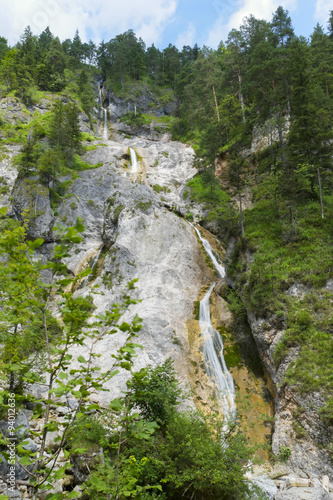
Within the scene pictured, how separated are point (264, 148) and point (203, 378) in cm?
2593

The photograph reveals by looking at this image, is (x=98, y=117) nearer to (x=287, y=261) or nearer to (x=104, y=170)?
(x=104, y=170)

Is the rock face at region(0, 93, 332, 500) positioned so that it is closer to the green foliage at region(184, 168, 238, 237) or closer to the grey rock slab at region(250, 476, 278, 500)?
the grey rock slab at region(250, 476, 278, 500)

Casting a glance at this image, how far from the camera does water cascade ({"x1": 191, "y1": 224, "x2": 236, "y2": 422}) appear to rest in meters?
15.6

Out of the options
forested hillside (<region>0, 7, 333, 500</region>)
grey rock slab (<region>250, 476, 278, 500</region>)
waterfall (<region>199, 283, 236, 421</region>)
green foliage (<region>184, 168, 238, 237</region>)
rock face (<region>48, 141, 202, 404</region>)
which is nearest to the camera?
forested hillside (<region>0, 7, 333, 500</region>)

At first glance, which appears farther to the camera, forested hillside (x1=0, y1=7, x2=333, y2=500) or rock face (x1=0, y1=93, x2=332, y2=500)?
rock face (x1=0, y1=93, x2=332, y2=500)

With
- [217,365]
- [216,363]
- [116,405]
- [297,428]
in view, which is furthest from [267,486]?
[116,405]

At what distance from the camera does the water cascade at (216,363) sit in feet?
51.1

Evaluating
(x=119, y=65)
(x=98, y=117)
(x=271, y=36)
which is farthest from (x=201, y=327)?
(x=119, y=65)

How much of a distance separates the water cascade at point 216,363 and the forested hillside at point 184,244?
98 centimetres

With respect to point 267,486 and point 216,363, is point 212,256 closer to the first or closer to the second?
point 216,363

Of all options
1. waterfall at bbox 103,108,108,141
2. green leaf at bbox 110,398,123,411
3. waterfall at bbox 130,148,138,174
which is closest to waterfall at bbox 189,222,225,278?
waterfall at bbox 130,148,138,174

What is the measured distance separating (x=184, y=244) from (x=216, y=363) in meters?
12.4

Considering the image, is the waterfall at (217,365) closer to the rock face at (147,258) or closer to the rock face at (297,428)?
the rock face at (147,258)

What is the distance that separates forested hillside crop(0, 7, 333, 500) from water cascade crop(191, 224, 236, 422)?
0.98 m
